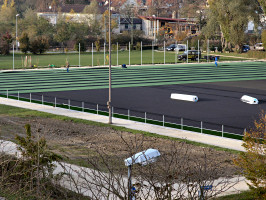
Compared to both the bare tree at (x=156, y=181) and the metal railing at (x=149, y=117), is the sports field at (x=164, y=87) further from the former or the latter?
the bare tree at (x=156, y=181)

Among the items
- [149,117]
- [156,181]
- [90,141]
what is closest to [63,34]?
[149,117]

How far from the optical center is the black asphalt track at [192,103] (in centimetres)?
2877

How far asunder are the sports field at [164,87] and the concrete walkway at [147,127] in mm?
2410

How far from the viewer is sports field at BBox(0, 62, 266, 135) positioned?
31.1 m

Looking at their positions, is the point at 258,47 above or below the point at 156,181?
above

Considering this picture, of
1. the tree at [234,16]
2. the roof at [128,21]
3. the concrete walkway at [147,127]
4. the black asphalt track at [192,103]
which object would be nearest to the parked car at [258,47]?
the tree at [234,16]

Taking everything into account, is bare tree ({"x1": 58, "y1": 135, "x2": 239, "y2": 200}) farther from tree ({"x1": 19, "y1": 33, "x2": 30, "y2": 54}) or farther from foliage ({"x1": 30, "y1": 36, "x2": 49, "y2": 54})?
foliage ({"x1": 30, "y1": 36, "x2": 49, "y2": 54})

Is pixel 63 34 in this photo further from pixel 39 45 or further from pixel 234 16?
pixel 234 16

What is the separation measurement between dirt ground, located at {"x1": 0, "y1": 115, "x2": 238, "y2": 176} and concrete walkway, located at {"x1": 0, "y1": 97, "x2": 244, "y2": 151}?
0.95 metres

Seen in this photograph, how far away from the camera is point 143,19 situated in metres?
126

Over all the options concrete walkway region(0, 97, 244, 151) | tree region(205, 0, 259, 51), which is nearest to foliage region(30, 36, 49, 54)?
tree region(205, 0, 259, 51)

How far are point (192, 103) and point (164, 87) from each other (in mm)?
8901

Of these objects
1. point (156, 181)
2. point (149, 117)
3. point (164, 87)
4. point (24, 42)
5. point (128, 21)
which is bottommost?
point (156, 181)

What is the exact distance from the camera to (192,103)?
1351 inches
